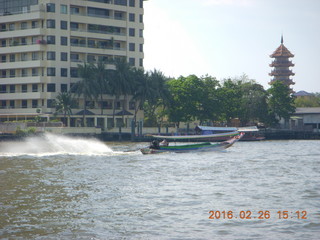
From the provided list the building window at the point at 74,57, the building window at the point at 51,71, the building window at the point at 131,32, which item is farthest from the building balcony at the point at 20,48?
the building window at the point at 131,32

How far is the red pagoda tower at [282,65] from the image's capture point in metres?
157

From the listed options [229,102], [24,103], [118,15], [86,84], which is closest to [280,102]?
[229,102]

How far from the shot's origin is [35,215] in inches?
830

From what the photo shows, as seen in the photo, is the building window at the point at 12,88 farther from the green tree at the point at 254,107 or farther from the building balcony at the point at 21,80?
the green tree at the point at 254,107

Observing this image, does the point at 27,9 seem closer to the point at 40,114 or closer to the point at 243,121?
the point at 40,114

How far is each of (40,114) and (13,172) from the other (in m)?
56.6

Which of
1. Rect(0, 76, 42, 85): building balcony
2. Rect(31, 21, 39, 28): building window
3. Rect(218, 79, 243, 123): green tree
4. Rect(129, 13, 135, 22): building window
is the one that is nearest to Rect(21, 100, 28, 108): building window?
Rect(0, 76, 42, 85): building balcony

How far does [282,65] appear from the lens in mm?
157250

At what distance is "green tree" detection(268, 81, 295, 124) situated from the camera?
106 m

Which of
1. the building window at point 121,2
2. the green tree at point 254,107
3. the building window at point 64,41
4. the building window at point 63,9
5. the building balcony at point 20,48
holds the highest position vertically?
the building window at point 121,2

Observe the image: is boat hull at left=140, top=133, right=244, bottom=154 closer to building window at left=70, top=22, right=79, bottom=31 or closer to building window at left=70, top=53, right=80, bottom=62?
building window at left=70, top=53, right=80, bottom=62
